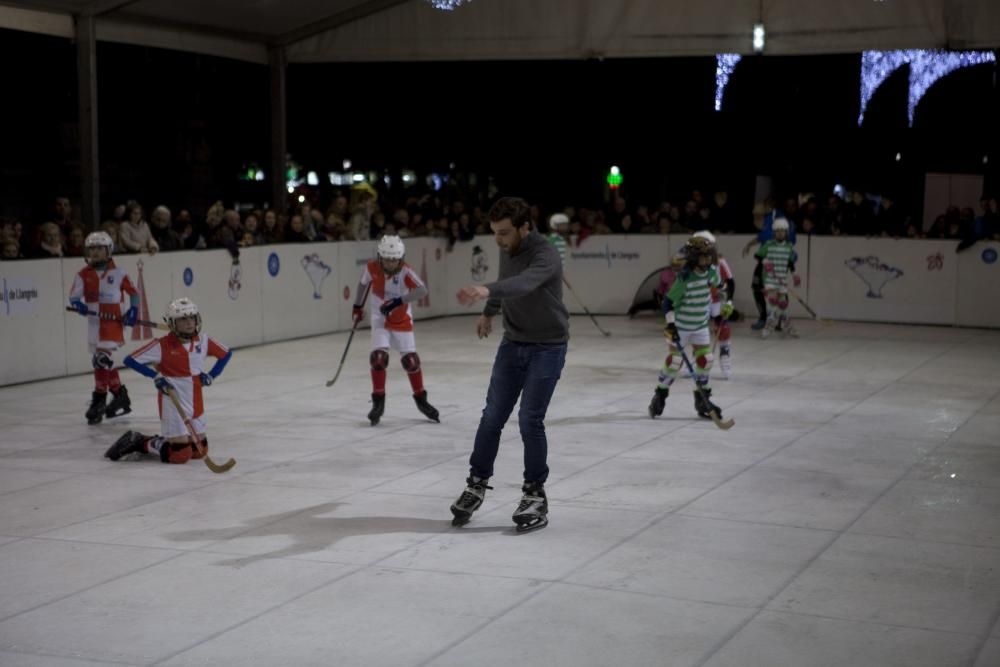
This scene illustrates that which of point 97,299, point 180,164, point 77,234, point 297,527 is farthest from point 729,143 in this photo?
point 297,527

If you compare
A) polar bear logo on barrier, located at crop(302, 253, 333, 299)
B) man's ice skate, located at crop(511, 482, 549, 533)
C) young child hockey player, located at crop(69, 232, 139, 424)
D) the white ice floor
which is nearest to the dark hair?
man's ice skate, located at crop(511, 482, 549, 533)

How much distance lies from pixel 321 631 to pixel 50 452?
5614mm

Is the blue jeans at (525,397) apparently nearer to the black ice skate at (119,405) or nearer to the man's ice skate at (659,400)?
the man's ice skate at (659,400)

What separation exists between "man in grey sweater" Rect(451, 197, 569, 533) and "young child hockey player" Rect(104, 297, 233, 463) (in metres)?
2.91

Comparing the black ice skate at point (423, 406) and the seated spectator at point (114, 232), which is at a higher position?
the seated spectator at point (114, 232)

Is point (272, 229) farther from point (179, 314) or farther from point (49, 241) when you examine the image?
point (179, 314)

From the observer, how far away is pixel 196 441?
1059cm

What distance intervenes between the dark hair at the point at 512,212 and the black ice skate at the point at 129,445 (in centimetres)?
398

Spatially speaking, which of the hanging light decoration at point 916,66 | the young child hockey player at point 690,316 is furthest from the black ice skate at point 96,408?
the hanging light decoration at point 916,66

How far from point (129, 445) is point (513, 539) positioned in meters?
3.86

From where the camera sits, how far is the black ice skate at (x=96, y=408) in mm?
12609

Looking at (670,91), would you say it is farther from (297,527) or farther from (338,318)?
(297,527)

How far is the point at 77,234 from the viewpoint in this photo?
16469mm

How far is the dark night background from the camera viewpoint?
30.2 meters
